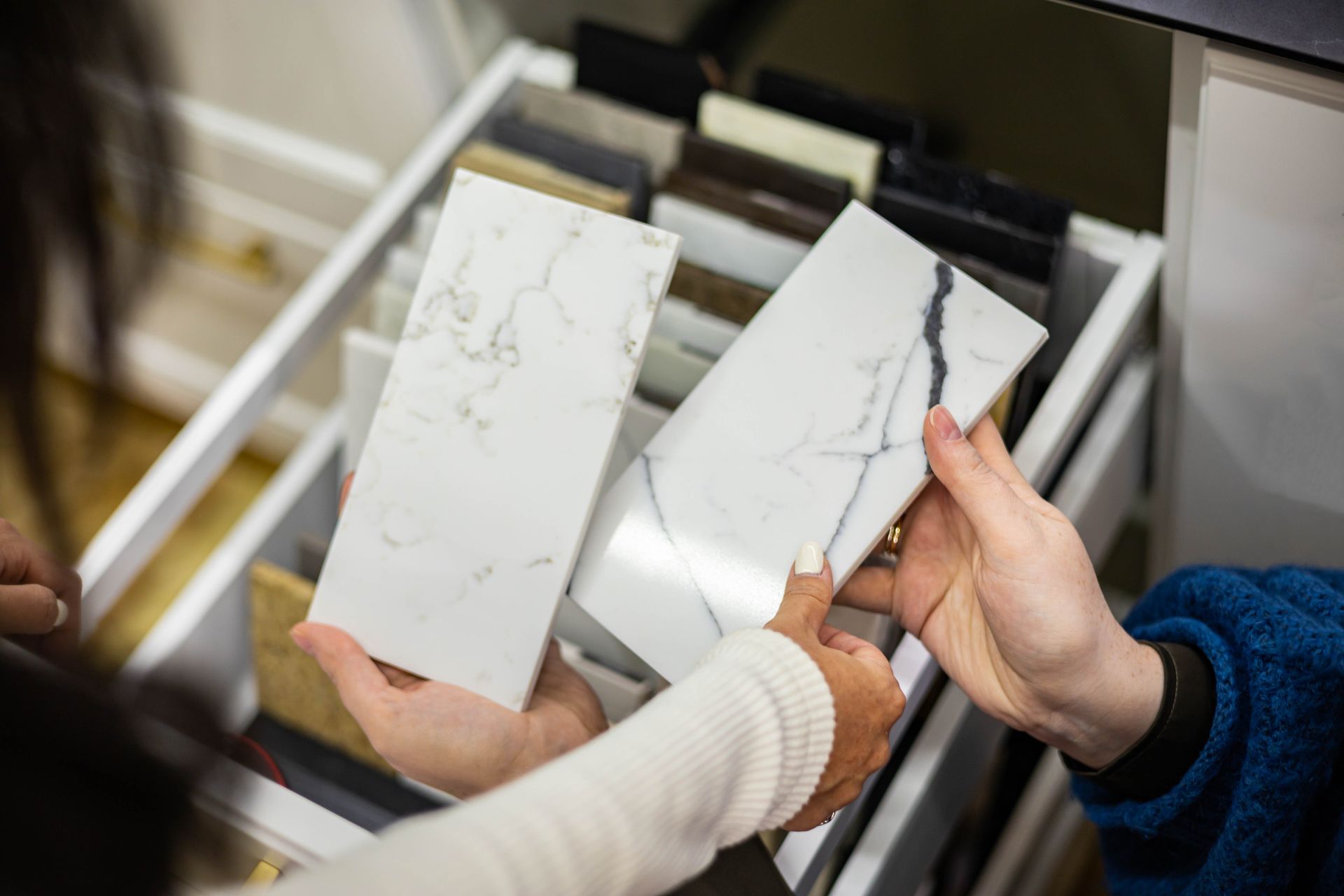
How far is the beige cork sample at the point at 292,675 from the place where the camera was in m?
0.70

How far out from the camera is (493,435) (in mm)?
556

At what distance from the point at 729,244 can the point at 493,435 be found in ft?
0.79

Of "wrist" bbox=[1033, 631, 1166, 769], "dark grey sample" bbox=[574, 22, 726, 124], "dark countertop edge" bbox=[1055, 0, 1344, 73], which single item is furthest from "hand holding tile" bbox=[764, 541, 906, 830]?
"dark grey sample" bbox=[574, 22, 726, 124]

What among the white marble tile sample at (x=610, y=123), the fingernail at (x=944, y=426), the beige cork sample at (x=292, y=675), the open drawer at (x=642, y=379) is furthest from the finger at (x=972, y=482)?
the beige cork sample at (x=292, y=675)

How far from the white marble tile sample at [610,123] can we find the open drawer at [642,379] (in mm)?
47

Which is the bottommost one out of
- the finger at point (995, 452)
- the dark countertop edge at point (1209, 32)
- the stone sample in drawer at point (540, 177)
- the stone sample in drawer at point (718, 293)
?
the finger at point (995, 452)

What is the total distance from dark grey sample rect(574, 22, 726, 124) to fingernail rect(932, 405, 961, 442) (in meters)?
0.37

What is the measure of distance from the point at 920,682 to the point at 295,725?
0.48 metres

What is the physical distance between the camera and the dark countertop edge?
0.48 metres

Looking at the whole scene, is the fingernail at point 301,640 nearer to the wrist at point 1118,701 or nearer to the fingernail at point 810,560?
the fingernail at point 810,560

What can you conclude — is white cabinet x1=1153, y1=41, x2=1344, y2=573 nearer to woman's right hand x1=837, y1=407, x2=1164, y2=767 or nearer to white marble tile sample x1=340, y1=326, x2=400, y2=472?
woman's right hand x1=837, y1=407, x2=1164, y2=767

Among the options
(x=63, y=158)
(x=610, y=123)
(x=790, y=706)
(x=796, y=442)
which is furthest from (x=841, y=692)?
(x=610, y=123)

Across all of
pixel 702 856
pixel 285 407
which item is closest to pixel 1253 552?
pixel 702 856

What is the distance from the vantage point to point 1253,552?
31.1 inches
